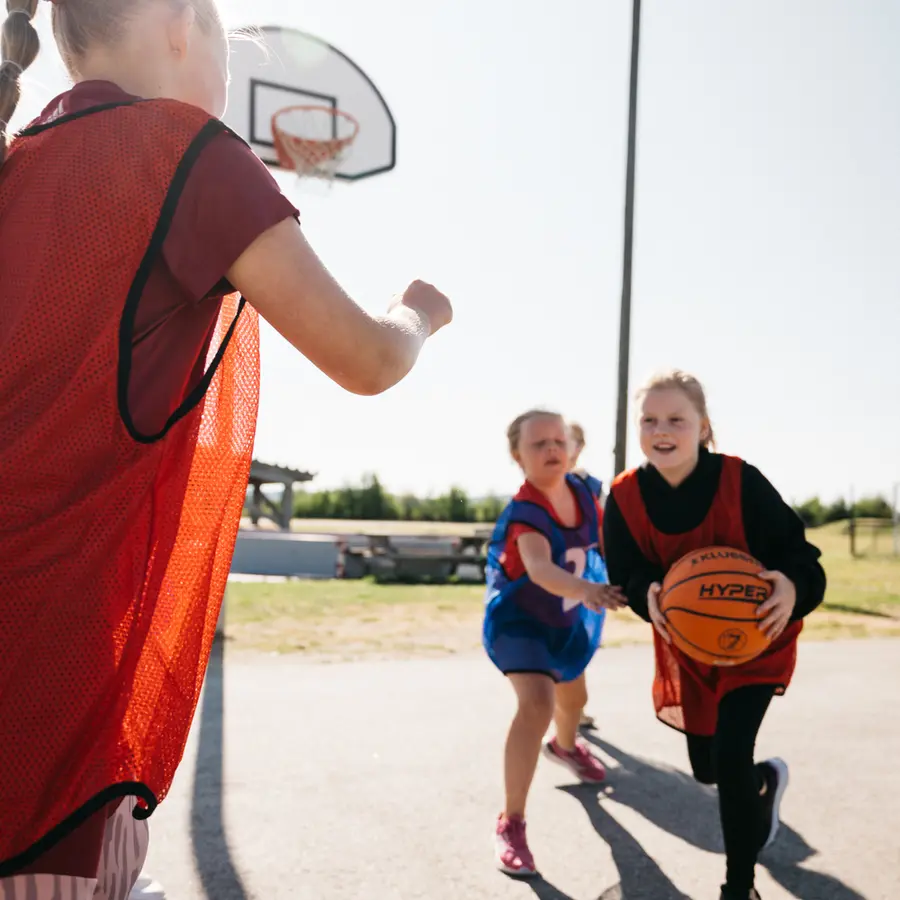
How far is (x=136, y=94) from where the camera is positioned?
1381 mm

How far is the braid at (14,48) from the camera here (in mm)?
1411

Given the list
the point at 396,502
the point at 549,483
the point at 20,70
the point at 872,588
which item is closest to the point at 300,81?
the point at 549,483

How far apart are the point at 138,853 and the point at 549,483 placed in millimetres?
3251

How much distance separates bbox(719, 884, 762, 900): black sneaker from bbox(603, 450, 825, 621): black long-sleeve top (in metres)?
0.93

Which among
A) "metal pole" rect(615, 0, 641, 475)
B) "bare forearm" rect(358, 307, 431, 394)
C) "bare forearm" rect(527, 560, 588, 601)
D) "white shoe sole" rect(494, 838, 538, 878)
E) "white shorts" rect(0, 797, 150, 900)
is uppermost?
"metal pole" rect(615, 0, 641, 475)

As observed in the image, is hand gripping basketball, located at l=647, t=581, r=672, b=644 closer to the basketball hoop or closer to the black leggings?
the black leggings

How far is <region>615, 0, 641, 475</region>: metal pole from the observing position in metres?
10.8

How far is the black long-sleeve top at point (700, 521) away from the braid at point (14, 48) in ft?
8.98

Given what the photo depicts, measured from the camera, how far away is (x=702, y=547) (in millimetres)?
3564

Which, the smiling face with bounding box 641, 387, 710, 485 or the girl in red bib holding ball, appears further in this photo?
the smiling face with bounding box 641, 387, 710, 485

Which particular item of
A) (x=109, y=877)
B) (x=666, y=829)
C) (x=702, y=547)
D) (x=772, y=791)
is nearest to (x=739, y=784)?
(x=772, y=791)

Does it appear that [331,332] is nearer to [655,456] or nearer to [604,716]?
[655,456]

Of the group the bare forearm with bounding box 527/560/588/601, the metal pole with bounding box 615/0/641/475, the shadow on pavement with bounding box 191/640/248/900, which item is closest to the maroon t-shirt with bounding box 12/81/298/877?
the shadow on pavement with bounding box 191/640/248/900

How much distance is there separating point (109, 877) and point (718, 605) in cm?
238
